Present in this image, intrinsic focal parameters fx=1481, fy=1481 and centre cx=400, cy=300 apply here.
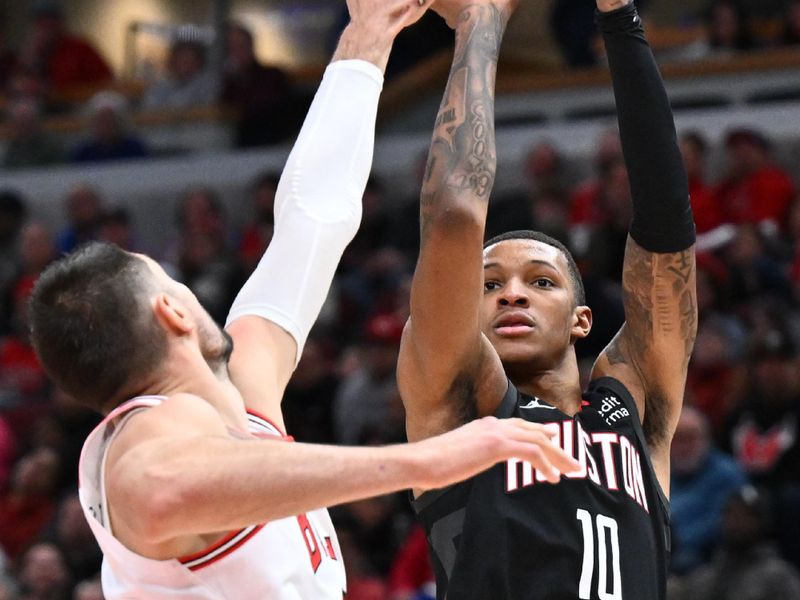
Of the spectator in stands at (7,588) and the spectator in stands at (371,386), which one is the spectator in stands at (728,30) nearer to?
the spectator in stands at (371,386)

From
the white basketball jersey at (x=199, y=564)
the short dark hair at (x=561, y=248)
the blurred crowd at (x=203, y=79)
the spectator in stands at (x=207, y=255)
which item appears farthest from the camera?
the blurred crowd at (x=203, y=79)

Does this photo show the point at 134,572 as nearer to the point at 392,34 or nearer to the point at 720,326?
the point at 392,34

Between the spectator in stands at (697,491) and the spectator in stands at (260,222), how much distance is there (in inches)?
171

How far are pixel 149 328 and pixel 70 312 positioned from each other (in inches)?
6.0

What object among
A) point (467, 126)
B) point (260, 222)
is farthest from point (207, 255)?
point (467, 126)

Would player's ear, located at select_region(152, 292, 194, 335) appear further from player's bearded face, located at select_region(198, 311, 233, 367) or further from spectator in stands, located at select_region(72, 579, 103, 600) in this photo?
spectator in stands, located at select_region(72, 579, 103, 600)

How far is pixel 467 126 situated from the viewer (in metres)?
3.79

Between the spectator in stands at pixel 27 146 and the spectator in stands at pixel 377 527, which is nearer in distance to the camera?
the spectator in stands at pixel 377 527

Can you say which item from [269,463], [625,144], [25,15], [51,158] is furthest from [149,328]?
[25,15]

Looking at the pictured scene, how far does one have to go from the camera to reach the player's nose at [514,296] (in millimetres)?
4012

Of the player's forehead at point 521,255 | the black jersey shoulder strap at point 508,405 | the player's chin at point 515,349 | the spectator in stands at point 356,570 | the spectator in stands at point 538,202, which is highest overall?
the player's forehead at point 521,255


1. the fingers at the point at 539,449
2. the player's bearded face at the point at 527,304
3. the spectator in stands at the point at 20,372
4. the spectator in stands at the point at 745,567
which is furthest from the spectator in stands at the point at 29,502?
the fingers at the point at 539,449

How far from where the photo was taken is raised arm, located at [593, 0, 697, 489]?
3994 millimetres

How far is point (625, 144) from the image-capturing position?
4.01m
